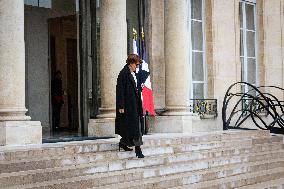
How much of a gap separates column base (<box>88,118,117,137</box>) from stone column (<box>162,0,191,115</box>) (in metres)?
2.04

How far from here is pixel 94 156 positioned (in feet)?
30.6

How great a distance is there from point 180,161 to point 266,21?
8827mm

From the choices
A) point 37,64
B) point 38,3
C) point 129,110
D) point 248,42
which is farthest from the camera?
point 248,42

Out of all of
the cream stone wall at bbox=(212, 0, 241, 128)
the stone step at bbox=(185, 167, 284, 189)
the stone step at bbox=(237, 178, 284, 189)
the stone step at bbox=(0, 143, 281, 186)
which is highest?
the cream stone wall at bbox=(212, 0, 241, 128)

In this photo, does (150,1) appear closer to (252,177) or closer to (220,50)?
(220,50)

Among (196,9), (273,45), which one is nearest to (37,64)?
(196,9)

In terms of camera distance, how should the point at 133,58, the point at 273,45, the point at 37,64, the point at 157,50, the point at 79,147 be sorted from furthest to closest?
the point at 273,45, the point at 37,64, the point at 157,50, the point at 133,58, the point at 79,147

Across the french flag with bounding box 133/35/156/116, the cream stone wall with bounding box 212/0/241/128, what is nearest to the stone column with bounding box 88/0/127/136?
the french flag with bounding box 133/35/156/116

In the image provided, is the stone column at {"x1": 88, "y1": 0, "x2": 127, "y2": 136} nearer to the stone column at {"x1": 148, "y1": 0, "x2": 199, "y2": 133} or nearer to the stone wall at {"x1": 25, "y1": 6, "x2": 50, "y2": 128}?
the stone column at {"x1": 148, "y1": 0, "x2": 199, "y2": 133}

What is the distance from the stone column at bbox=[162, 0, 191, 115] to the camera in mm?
13672

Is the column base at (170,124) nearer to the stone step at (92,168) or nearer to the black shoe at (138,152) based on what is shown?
the stone step at (92,168)

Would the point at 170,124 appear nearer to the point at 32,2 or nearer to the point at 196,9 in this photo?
the point at 196,9

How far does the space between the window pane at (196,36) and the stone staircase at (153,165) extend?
3.82m

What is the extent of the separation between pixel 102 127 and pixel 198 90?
434 cm
